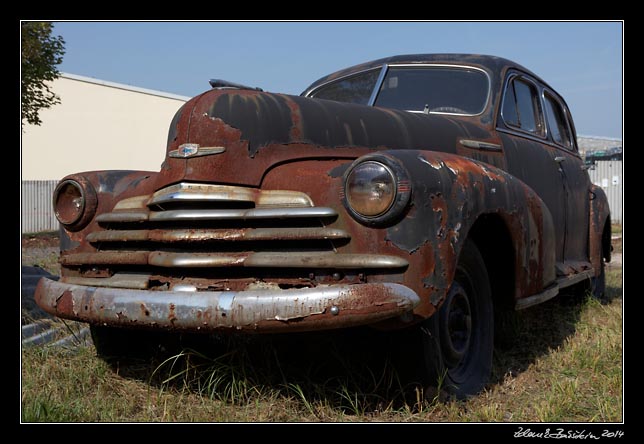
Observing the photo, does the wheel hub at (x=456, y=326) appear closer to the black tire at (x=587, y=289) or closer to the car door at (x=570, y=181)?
the car door at (x=570, y=181)

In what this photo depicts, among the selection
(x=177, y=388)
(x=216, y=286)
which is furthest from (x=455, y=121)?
(x=177, y=388)

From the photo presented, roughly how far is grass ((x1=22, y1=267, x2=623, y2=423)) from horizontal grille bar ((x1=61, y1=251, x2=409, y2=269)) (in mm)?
428

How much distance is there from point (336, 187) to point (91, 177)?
55.5 inches

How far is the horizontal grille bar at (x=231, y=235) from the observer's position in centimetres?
242

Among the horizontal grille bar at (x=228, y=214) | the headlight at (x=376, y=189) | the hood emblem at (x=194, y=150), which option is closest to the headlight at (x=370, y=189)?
the headlight at (x=376, y=189)

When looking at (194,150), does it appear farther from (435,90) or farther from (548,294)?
(548,294)

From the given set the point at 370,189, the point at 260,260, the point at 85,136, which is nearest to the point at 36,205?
the point at 85,136

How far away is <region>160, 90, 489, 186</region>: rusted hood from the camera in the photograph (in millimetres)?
2773

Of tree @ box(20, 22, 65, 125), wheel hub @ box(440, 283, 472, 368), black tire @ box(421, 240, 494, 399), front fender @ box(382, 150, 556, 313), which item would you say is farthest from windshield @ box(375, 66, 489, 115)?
tree @ box(20, 22, 65, 125)

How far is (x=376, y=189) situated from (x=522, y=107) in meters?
2.35

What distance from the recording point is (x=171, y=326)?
234 cm

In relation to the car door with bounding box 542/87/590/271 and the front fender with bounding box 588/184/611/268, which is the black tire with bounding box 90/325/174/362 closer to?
the car door with bounding box 542/87/590/271

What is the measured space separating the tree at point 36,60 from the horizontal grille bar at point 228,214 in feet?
32.5
